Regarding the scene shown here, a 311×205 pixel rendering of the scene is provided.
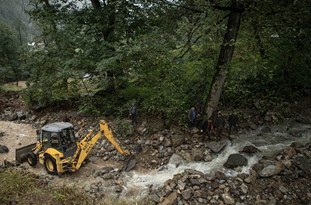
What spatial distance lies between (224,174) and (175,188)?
190 centimetres

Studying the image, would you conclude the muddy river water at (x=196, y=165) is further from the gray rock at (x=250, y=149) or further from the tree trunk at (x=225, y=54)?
the tree trunk at (x=225, y=54)

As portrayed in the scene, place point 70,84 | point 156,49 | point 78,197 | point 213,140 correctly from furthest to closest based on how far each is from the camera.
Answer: point 70,84, point 156,49, point 213,140, point 78,197

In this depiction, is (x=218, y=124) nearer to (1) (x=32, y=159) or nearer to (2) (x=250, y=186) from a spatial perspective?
(2) (x=250, y=186)

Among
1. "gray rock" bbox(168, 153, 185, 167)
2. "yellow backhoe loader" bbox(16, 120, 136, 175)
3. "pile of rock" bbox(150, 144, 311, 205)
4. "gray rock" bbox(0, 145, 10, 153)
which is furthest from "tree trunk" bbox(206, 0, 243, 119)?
"gray rock" bbox(0, 145, 10, 153)

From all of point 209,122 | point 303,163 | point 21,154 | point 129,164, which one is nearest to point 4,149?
point 21,154

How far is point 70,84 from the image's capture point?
684 inches

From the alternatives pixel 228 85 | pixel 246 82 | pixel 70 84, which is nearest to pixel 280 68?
pixel 246 82

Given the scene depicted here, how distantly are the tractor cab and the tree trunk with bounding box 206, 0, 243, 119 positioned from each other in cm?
612

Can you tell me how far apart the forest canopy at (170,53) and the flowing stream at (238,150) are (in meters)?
2.09

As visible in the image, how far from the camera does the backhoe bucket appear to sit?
12.2m

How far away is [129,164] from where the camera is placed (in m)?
12.4

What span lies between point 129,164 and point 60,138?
291 centimetres

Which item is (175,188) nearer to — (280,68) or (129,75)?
(129,75)

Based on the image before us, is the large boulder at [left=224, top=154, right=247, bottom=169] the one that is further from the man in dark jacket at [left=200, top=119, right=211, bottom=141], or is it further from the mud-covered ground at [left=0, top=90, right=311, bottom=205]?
the man in dark jacket at [left=200, top=119, right=211, bottom=141]
